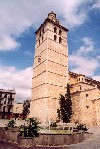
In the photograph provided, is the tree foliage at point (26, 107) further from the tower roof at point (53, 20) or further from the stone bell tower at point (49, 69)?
the tower roof at point (53, 20)

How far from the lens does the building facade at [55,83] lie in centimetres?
3147

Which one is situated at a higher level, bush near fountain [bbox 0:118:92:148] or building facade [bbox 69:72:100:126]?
building facade [bbox 69:72:100:126]

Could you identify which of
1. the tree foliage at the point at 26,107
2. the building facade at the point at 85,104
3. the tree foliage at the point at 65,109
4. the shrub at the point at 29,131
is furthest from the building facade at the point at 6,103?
the shrub at the point at 29,131

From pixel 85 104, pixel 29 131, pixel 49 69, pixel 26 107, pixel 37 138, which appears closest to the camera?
pixel 37 138

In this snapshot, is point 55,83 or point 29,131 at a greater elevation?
point 55,83

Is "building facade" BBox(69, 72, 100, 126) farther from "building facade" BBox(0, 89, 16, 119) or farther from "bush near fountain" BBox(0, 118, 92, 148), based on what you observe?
"building facade" BBox(0, 89, 16, 119)

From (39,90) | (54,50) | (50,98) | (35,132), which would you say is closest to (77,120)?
(50,98)

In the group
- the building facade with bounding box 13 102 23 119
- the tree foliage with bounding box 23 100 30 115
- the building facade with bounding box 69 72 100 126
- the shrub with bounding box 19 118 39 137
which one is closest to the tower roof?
the building facade with bounding box 69 72 100 126

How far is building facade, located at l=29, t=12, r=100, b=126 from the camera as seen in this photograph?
3147 cm

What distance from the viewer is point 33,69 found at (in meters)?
39.8

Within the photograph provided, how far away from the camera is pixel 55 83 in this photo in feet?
113

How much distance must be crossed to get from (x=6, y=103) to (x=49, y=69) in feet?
69.2

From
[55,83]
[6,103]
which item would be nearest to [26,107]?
[6,103]

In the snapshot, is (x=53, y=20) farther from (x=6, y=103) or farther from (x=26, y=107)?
(x=26, y=107)
